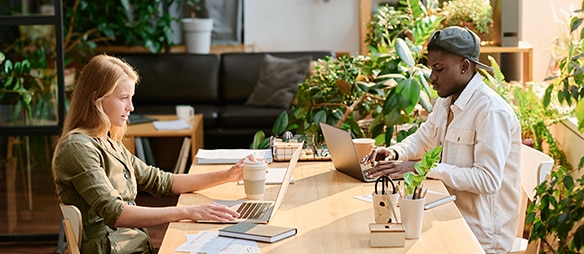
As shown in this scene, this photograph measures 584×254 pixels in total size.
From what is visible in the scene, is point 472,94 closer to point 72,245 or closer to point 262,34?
point 72,245

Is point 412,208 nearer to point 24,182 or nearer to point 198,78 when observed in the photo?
point 24,182

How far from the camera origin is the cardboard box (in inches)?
97.7

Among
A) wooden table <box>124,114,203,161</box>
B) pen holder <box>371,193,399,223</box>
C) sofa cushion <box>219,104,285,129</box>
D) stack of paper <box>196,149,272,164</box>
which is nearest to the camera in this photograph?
pen holder <box>371,193,399,223</box>

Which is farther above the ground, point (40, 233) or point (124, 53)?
point (124, 53)

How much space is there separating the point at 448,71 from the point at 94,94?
1.23 m

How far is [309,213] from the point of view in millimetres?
2898

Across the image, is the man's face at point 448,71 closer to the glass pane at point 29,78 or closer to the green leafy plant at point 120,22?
the glass pane at point 29,78

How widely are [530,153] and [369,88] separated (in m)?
1.02

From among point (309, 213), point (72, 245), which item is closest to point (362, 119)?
point (309, 213)

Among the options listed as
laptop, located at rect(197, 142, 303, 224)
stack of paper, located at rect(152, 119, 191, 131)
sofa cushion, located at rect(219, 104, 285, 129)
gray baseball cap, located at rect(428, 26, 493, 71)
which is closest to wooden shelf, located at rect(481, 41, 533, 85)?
gray baseball cap, located at rect(428, 26, 493, 71)

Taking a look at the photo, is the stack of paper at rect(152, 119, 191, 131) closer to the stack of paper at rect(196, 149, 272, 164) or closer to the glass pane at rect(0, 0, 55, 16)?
the glass pane at rect(0, 0, 55, 16)

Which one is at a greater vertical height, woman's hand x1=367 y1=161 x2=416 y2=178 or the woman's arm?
woman's hand x1=367 y1=161 x2=416 y2=178

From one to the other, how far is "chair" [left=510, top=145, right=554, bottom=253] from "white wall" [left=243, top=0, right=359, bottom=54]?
15.7ft

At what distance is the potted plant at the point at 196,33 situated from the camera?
8164 millimetres
